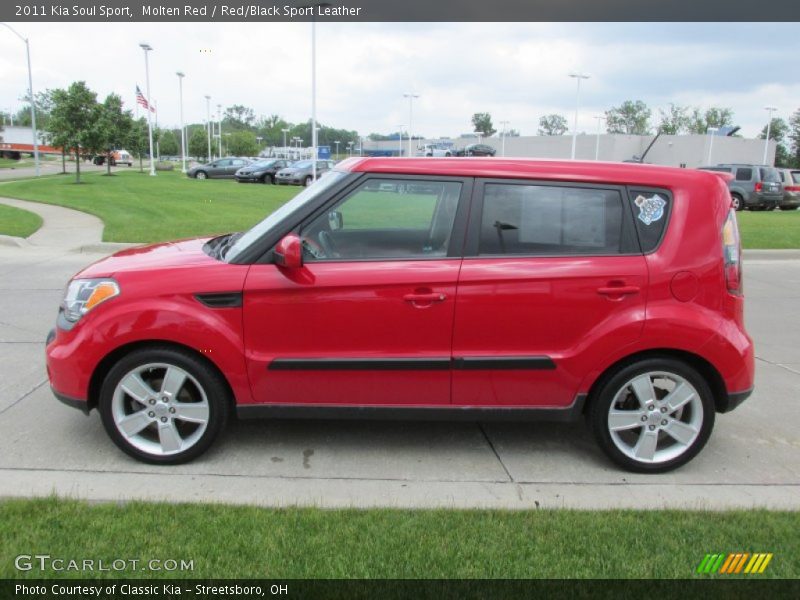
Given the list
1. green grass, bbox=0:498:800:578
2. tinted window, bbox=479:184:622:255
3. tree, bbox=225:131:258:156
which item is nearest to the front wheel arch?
green grass, bbox=0:498:800:578

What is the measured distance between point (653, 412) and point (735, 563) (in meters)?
0.99

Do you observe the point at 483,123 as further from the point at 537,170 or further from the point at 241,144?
the point at 537,170

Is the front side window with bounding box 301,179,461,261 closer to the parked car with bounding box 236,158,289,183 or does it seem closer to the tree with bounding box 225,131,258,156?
the parked car with bounding box 236,158,289,183

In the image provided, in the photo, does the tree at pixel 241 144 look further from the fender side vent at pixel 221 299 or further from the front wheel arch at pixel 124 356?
the fender side vent at pixel 221 299

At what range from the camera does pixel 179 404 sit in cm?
361

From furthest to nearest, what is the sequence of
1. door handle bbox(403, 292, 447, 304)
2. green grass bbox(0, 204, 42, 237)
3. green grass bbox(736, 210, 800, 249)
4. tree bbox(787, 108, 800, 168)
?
1. tree bbox(787, 108, 800, 168)
2. green grass bbox(736, 210, 800, 249)
3. green grass bbox(0, 204, 42, 237)
4. door handle bbox(403, 292, 447, 304)

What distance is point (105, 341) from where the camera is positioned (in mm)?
3508

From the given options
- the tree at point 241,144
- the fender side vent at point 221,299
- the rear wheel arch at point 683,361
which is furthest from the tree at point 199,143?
the rear wheel arch at point 683,361

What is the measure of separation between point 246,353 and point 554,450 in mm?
1997

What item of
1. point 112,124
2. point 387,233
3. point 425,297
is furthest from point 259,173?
point 425,297

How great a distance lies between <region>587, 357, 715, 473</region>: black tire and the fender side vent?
2079mm

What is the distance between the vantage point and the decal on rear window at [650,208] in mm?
3613

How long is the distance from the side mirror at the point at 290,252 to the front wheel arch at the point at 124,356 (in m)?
0.72

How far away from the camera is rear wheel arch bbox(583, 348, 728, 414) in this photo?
3609 mm
